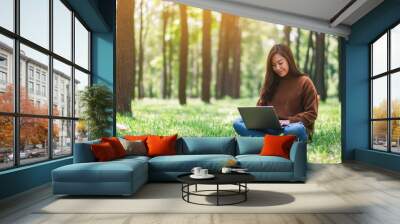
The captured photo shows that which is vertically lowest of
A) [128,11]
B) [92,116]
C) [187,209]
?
[187,209]

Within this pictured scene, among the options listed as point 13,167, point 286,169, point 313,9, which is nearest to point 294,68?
point 313,9

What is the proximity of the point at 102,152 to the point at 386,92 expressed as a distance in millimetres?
6462

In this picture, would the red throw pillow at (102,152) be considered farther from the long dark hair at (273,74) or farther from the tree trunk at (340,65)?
the tree trunk at (340,65)

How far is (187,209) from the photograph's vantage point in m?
4.73

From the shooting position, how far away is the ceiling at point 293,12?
9.38 metres

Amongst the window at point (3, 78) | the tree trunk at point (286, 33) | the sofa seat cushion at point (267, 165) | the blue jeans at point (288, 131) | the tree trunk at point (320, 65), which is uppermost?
the tree trunk at point (286, 33)

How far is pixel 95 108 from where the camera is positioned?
877cm

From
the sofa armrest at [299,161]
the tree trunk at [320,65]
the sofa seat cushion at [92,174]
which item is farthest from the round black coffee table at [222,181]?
the tree trunk at [320,65]

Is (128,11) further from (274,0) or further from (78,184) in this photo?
(78,184)

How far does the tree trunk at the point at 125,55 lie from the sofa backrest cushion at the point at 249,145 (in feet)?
14.0

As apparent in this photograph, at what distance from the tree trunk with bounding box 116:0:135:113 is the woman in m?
2.92

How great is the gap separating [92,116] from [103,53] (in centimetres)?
185

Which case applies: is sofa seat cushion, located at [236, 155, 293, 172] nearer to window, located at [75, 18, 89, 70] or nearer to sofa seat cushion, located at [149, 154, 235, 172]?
sofa seat cushion, located at [149, 154, 235, 172]

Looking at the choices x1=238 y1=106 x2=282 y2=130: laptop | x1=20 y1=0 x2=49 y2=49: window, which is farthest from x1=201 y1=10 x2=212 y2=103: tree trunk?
x1=20 y1=0 x2=49 y2=49: window
